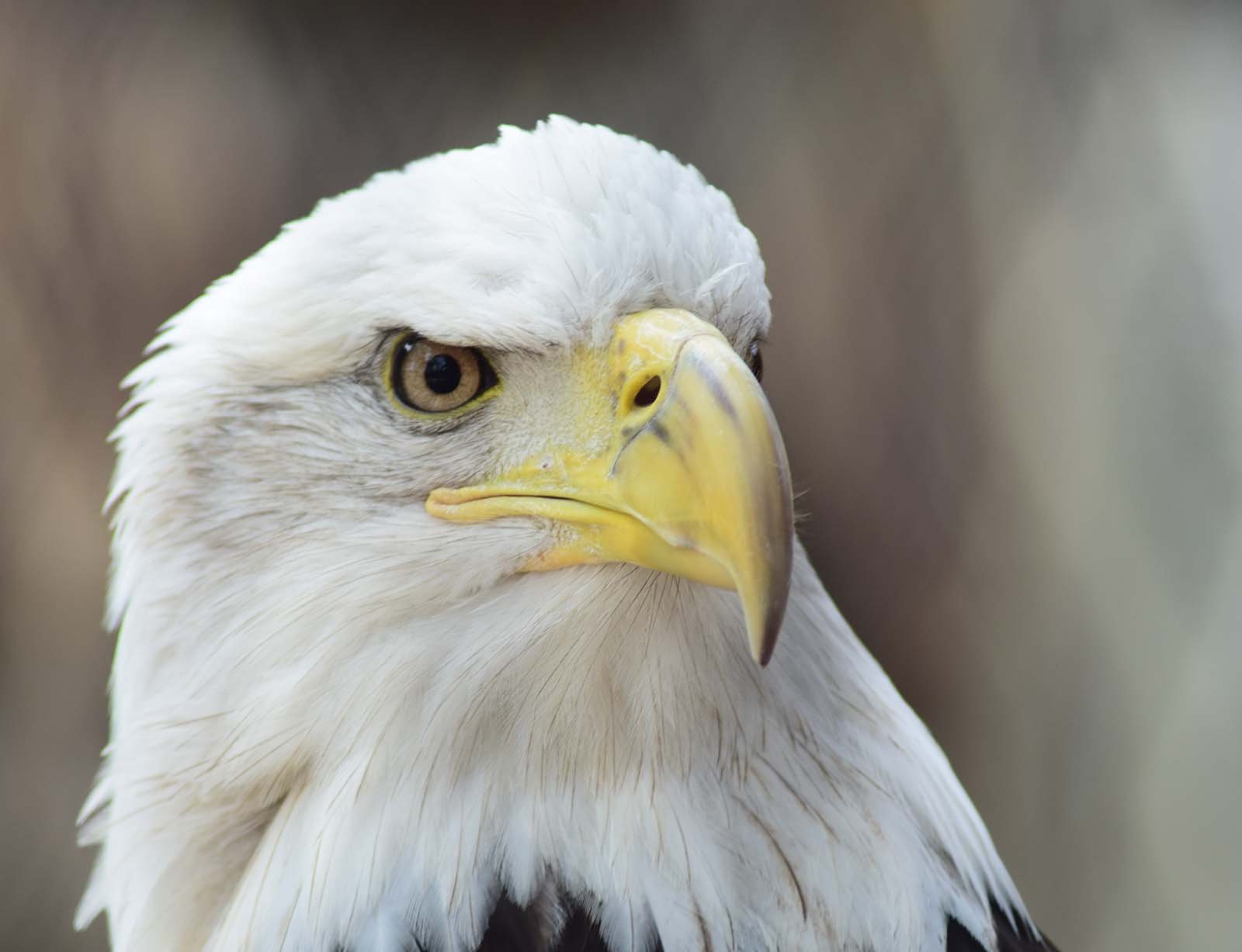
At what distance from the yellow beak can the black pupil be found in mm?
68

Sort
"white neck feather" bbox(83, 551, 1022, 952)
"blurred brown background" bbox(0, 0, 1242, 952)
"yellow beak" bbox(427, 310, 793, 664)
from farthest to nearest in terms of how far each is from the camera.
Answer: "blurred brown background" bbox(0, 0, 1242, 952) → "white neck feather" bbox(83, 551, 1022, 952) → "yellow beak" bbox(427, 310, 793, 664)

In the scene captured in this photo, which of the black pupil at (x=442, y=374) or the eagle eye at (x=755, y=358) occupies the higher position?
the eagle eye at (x=755, y=358)

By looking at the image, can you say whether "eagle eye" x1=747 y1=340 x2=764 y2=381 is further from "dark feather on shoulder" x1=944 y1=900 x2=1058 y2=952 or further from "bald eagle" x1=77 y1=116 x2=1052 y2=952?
"dark feather on shoulder" x1=944 y1=900 x2=1058 y2=952

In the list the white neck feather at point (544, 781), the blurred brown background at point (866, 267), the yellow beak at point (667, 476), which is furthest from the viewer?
the blurred brown background at point (866, 267)

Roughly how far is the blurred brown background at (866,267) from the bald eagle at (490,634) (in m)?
0.70

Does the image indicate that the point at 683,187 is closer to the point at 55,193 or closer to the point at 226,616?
the point at 226,616

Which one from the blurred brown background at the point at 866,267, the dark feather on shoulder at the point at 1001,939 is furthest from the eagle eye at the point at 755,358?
the blurred brown background at the point at 866,267

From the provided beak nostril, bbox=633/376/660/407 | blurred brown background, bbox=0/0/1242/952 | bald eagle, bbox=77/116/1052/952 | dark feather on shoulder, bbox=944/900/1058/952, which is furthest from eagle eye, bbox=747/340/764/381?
blurred brown background, bbox=0/0/1242/952

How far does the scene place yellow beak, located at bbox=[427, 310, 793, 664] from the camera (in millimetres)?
623

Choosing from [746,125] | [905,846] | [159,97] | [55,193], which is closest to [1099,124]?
[746,125]

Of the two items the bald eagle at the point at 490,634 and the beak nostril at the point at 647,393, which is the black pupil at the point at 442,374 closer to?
the bald eagle at the point at 490,634

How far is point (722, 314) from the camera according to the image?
0.75 m

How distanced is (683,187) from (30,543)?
1057 mm

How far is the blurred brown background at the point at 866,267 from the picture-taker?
1393 millimetres
